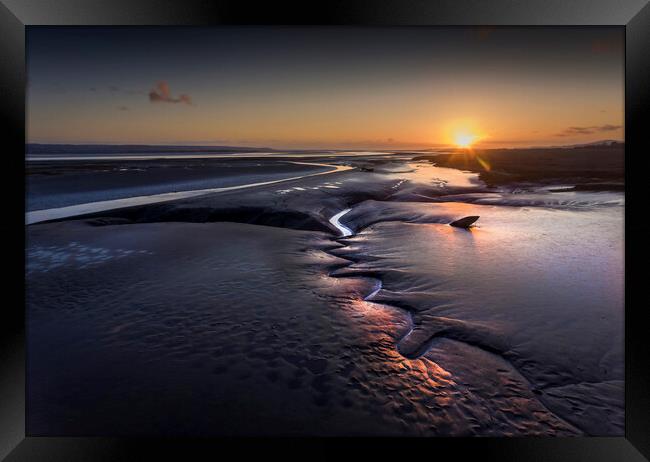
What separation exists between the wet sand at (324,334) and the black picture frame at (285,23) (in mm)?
167

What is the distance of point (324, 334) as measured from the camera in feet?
13.7

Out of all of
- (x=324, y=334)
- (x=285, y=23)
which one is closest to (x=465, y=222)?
(x=324, y=334)

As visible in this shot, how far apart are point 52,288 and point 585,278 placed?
696 centimetres

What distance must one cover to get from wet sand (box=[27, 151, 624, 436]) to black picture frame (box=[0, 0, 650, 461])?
0.17 m

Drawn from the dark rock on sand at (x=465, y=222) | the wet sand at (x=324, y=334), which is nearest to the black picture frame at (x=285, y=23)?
the wet sand at (x=324, y=334)

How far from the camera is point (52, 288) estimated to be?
532cm

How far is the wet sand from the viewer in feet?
10.3

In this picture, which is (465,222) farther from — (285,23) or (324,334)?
(285,23)

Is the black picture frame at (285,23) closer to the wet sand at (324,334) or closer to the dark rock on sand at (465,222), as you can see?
the wet sand at (324,334)

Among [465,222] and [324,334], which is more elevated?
[465,222]

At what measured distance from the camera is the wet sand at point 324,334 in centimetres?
313

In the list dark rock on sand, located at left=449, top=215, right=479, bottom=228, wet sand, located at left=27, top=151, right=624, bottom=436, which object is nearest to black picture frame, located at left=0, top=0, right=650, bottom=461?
wet sand, located at left=27, top=151, right=624, bottom=436

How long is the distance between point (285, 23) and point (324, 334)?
8.89 ft
